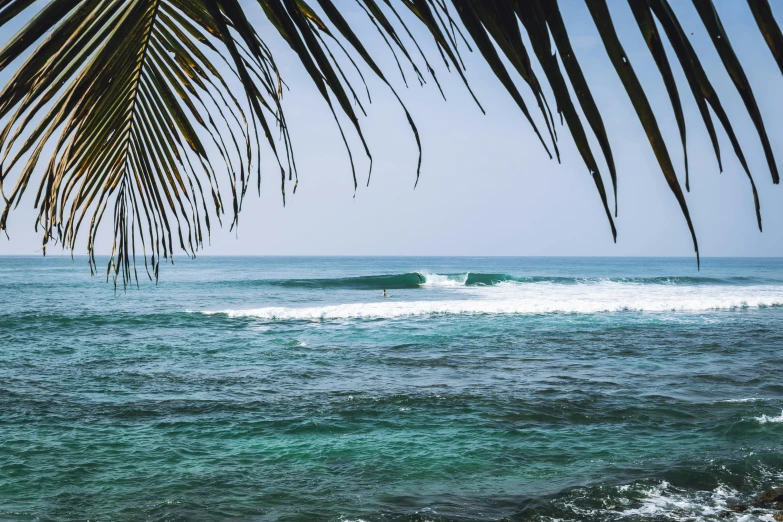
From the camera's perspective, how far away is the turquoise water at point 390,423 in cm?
558

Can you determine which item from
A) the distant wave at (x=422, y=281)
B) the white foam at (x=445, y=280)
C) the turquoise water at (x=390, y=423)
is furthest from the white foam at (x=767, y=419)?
the distant wave at (x=422, y=281)

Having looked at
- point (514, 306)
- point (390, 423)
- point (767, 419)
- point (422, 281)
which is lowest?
point (390, 423)

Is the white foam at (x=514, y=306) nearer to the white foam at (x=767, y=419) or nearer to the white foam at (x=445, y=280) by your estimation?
the white foam at (x=445, y=280)

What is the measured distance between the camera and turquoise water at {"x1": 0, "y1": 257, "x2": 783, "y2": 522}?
558cm

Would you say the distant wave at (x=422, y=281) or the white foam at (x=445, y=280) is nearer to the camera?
the white foam at (x=445, y=280)

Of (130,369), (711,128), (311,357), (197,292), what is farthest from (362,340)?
(197,292)

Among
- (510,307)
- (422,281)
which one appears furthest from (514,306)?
(422,281)

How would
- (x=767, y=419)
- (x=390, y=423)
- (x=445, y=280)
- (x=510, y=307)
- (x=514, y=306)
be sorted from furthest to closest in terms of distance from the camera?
(x=445, y=280), (x=514, y=306), (x=510, y=307), (x=390, y=423), (x=767, y=419)

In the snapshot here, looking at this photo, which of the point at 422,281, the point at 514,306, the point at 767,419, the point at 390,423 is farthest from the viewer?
the point at 422,281

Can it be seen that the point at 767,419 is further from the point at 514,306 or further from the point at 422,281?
the point at 422,281

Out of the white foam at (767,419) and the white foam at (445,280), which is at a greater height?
the white foam at (445,280)

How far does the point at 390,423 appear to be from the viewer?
26.0 feet

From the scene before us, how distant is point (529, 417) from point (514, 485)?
2310 mm

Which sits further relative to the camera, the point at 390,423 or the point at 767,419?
the point at 390,423
